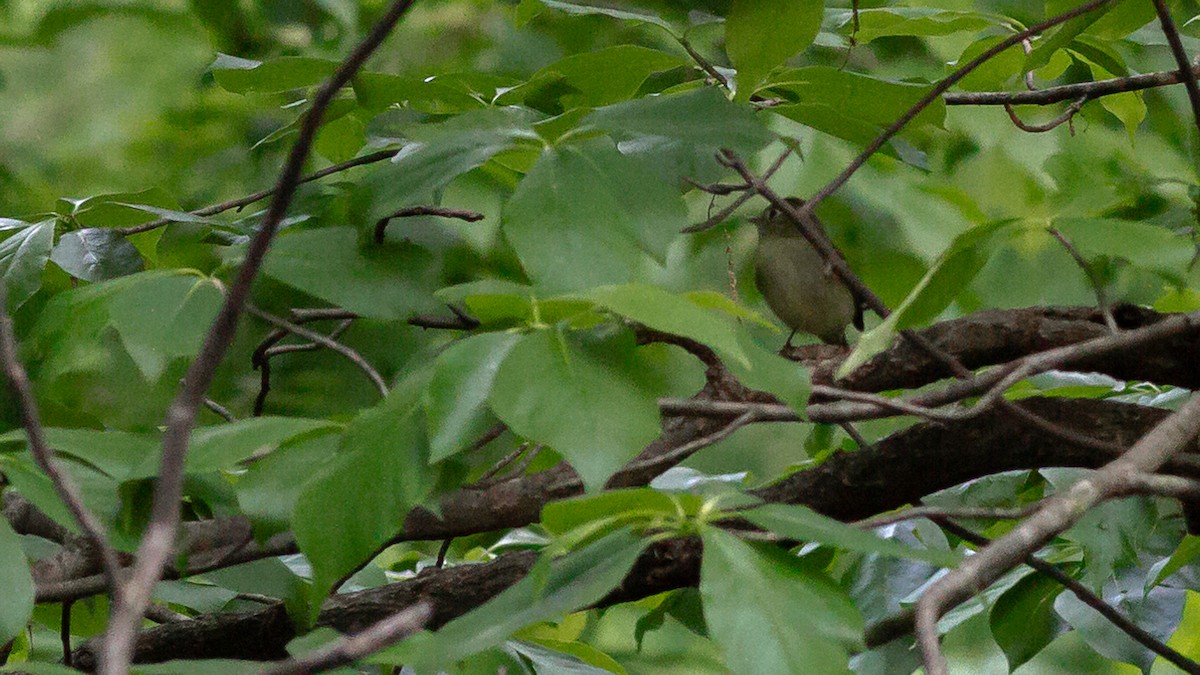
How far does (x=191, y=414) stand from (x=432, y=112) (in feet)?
2.83

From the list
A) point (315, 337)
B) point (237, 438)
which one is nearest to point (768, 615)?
point (237, 438)

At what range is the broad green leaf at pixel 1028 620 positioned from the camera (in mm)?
1148

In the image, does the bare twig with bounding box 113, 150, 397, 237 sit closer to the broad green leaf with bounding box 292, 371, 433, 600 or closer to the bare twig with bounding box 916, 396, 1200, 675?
the broad green leaf with bounding box 292, 371, 433, 600

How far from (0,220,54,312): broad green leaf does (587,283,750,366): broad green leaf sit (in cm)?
62

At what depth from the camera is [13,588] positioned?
0.71 m

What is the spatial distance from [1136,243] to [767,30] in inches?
12.7

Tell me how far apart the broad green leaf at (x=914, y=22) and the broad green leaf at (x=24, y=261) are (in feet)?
2.41

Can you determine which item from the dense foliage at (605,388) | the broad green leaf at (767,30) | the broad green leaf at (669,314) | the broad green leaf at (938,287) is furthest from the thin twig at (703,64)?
the broad green leaf at (669,314)

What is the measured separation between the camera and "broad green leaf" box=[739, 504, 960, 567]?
56cm

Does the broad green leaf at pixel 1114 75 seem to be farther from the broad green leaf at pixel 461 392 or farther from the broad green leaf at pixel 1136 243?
the broad green leaf at pixel 461 392

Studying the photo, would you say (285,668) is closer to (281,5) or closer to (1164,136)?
(1164,136)

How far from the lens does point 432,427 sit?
699 mm

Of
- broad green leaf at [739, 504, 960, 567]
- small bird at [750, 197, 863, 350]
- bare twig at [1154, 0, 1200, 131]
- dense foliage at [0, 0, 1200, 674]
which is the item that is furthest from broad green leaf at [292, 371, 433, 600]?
small bird at [750, 197, 863, 350]

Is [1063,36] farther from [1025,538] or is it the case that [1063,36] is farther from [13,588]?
[13,588]
